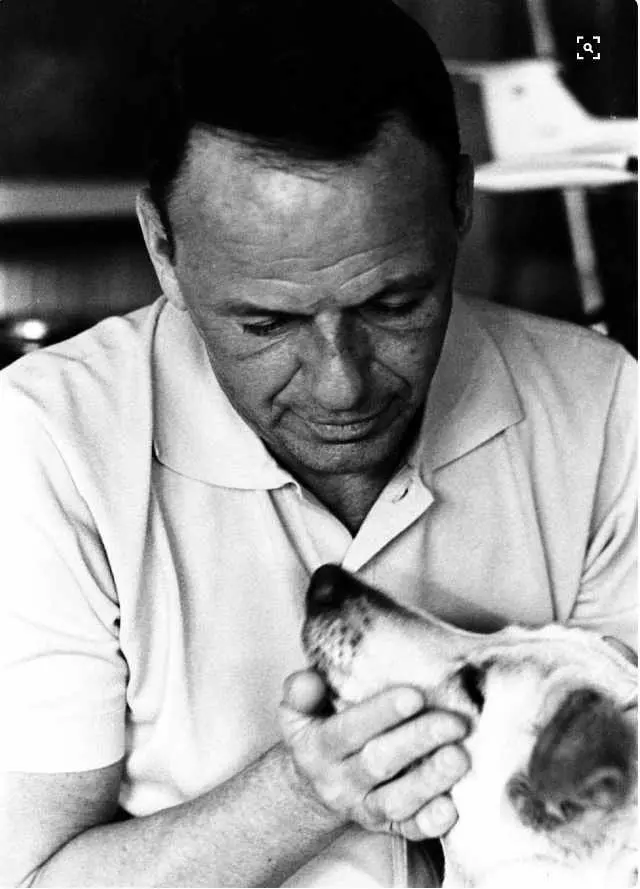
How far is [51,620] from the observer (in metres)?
1.06

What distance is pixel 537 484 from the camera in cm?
120

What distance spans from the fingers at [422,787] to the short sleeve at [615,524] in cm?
27

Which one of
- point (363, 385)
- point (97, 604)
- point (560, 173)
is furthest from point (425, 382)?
point (97, 604)

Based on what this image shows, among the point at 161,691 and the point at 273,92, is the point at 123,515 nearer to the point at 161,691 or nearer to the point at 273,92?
the point at 161,691

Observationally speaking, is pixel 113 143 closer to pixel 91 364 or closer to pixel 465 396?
pixel 91 364

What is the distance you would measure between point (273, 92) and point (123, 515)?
0.41 metres

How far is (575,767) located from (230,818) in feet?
1.06

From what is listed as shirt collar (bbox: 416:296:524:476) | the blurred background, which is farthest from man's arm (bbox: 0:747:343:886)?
the blurred background

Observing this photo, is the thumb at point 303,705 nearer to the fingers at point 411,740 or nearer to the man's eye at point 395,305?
the fingers at point 411,740

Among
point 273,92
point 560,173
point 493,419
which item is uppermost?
point 273,92

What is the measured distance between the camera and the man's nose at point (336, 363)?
997 mm

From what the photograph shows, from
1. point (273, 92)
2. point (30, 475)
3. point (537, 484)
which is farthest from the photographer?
point (537, 484)

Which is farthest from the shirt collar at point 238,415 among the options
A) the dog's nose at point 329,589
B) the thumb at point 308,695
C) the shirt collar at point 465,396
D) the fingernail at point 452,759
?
the fingernail at point 452,759

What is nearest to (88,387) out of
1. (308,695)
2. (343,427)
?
(343,427)
